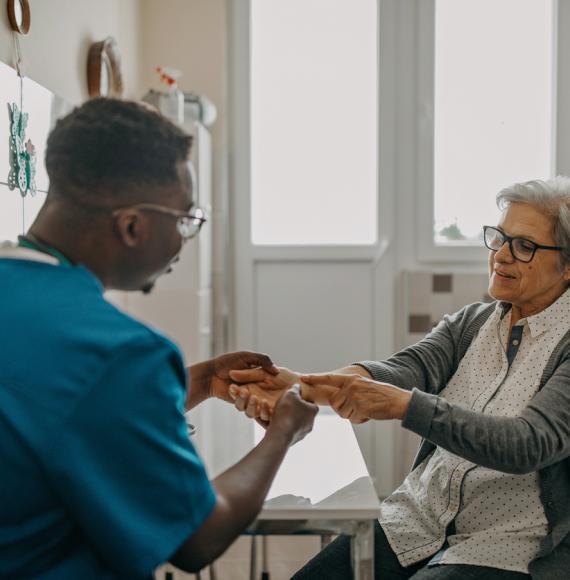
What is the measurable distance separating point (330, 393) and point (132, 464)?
2.83 feet

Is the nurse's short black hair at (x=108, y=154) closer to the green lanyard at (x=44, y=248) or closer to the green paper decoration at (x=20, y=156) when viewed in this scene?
the green lanyard at (x=44, y=248)

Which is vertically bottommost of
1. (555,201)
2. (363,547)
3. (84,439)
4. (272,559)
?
(272,559)

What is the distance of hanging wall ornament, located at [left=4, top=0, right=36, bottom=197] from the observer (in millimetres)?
1705

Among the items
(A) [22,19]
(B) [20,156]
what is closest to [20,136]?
(B) [20,156]

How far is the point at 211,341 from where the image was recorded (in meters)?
3.12

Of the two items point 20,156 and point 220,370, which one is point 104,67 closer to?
point 20,156

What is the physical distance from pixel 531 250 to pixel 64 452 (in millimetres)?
1101

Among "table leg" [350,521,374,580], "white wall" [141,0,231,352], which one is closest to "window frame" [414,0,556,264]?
"white wall" [141,0,231,352]

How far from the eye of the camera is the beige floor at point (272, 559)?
2.46 m

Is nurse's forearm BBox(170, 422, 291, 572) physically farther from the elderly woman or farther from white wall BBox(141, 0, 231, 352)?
white wall BBox(141, 0, 231, 352)

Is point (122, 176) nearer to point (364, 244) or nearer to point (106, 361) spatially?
point (106, 361)

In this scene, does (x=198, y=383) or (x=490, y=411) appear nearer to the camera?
(x=490, y=411)

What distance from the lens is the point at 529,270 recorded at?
60.2 inches

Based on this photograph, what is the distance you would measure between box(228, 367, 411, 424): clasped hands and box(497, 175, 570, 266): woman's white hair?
0.48 m
